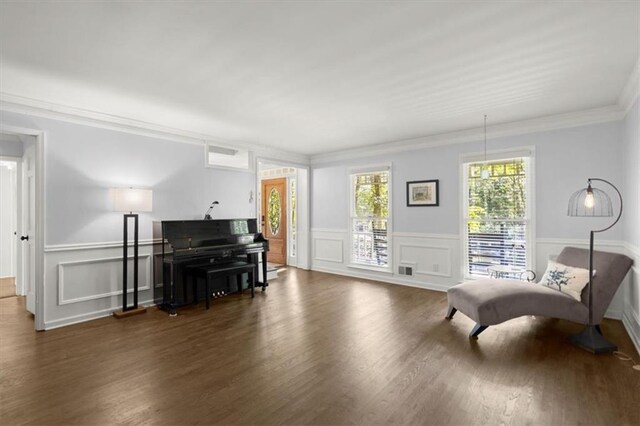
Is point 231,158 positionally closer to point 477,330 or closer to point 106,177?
point 106,177

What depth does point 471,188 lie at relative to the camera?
486cm

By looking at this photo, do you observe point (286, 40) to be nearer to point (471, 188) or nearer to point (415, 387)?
point (415, 387)

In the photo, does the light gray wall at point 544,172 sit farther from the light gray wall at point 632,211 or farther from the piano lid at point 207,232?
the piano lid at point 207,232

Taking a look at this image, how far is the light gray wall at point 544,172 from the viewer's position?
3.89 metres

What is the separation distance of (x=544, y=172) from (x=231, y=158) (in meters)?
4.74

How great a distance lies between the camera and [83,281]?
3779mm

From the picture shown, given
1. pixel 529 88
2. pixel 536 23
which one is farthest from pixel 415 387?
pixel 529 88

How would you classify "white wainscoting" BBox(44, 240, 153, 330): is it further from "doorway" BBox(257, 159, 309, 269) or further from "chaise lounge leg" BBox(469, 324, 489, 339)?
"chaise lounge leg" BBox(469, 324, 489, 339)

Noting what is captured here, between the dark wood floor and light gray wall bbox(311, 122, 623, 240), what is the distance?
1.29 meters

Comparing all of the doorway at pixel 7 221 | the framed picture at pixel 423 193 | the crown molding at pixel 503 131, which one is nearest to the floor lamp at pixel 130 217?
the doorway at pixel 7 221

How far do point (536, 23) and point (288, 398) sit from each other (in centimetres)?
291

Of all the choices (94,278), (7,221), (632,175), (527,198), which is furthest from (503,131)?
(7,221)

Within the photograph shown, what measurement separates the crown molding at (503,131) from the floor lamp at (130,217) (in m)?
3.62

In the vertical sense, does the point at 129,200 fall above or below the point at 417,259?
above
